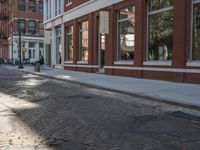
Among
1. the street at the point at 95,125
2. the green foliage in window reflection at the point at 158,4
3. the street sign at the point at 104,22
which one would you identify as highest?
the green foliage in window reflection at the point at 158,4

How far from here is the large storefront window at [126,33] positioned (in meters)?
21.3

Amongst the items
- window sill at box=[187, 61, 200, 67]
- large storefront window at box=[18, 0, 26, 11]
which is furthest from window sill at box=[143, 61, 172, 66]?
large storefront window at box=[18, 0, 26, 11]

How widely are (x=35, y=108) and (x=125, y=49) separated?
12.2 meters

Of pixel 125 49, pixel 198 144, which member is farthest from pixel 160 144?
pixel 125 49

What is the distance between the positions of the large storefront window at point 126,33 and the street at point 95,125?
943 cm

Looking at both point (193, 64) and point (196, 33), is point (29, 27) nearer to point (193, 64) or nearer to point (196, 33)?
point (196, 33)

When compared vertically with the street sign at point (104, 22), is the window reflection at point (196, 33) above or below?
below

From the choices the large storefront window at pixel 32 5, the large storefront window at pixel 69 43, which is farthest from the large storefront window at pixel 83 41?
the large storefront window at pixel 32 5

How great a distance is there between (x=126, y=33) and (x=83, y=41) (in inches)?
310

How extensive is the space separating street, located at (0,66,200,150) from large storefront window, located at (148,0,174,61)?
21.1ft

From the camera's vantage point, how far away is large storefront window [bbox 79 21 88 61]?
28.7 m

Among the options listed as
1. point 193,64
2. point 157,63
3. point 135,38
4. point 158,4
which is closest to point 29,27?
point 135,38

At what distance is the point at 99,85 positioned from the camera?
16.8 m

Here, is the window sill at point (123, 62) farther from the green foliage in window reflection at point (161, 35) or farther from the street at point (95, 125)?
the street at point (95, 125)
